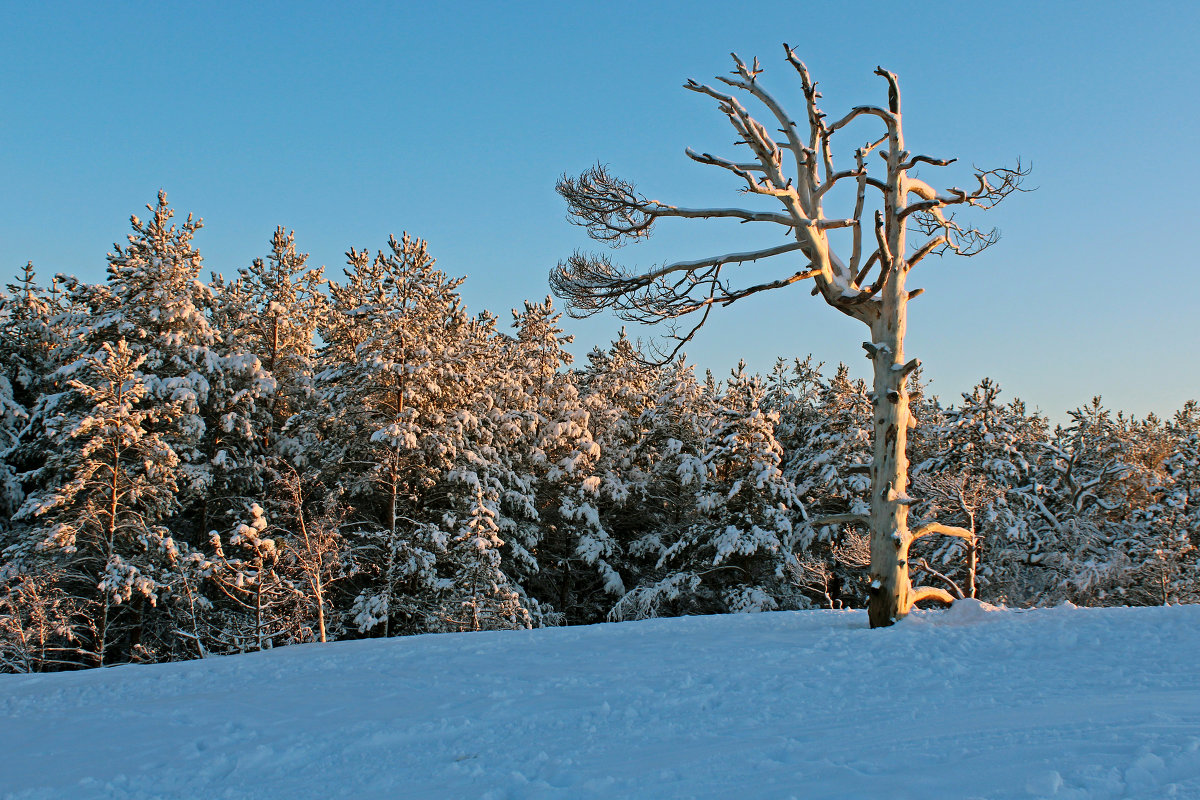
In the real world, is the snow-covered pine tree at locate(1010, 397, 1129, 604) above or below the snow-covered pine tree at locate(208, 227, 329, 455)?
below

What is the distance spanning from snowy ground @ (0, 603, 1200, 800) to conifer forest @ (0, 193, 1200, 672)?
10099 mm

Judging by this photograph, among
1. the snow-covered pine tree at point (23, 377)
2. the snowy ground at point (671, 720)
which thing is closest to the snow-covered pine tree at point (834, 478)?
the snowy ground at point (671, 720)

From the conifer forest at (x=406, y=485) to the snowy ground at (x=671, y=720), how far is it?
10099 mm

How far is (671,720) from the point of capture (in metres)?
4.93

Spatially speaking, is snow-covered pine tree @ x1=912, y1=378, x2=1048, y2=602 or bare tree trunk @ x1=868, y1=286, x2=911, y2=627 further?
snow-covered pine tree @ x1=912, y1=378, x2=1048, y2=602

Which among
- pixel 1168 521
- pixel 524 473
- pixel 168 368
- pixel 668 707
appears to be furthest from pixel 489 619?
pixel 1168 521

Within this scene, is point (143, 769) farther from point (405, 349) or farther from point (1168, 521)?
point (1168, 521)

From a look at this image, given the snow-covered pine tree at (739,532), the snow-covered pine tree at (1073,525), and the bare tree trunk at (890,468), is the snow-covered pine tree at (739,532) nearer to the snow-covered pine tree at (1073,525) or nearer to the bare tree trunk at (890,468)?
the snow-covered pine tree at (1073,525)

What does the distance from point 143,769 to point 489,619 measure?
1676 cm

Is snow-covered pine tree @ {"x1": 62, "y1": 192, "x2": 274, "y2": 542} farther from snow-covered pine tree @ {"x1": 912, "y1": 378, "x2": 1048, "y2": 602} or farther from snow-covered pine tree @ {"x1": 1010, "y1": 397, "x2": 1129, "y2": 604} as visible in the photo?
snow-covered pine tree @ {"x1": 1010, "y1": 397, "x2": 1129, "y2": 604}

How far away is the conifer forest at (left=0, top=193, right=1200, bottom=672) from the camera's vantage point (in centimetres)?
1877

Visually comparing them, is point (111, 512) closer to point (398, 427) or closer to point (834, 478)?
point (398, 427)

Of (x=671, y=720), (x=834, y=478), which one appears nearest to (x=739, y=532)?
(x=834, y=478)

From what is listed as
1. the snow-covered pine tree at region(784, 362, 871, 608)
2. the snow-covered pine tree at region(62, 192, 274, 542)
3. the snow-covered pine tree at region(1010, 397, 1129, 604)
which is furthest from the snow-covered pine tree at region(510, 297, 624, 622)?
the snow-covered pine tree at region(1010, 397, 1129, 604)
